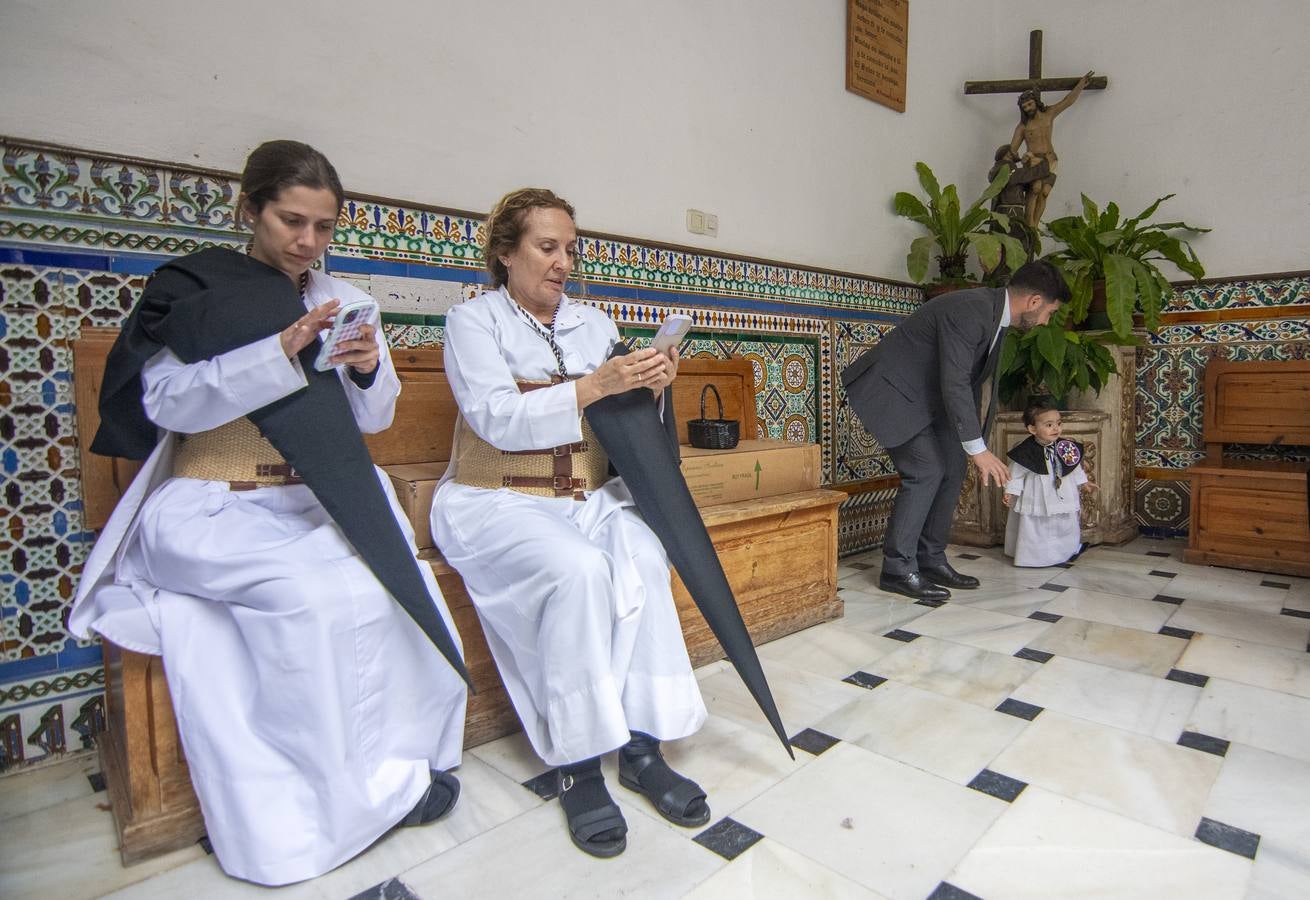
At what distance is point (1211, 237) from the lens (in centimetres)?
464

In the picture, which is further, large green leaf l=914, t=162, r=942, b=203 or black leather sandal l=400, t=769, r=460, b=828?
large green leaf l=914, t=162, r=942, b=203

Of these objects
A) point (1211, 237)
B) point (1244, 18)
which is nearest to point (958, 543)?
point (1211, 237)

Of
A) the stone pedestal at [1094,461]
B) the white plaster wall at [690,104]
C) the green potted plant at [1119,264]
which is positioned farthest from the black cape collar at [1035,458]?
the white plaster wall at [690,104]

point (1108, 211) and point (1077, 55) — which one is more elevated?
point (1077, 55)

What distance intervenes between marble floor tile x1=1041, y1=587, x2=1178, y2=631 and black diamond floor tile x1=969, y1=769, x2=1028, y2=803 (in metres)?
1.54

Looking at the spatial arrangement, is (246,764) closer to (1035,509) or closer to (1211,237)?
(1035,509)

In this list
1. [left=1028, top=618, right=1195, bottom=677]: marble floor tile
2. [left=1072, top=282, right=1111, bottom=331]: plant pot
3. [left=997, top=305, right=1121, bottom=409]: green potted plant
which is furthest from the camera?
[left=1072, top=282, right=1111, bottom=331]: plant pot

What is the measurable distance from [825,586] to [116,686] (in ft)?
7.87

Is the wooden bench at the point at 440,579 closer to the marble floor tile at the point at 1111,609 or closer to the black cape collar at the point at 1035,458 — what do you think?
the marble floor tile at the point at 1111,609

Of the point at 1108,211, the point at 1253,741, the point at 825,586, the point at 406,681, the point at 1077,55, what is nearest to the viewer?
the point at 406,681

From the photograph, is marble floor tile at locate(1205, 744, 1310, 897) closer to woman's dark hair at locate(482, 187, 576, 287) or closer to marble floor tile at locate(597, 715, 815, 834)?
marble floor tile at locate(597, 715, 815, 834)

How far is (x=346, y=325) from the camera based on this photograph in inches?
62.1

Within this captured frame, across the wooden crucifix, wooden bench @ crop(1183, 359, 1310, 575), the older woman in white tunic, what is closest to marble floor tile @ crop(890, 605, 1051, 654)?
the older woman in white tunic

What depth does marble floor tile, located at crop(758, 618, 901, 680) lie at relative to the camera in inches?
104
